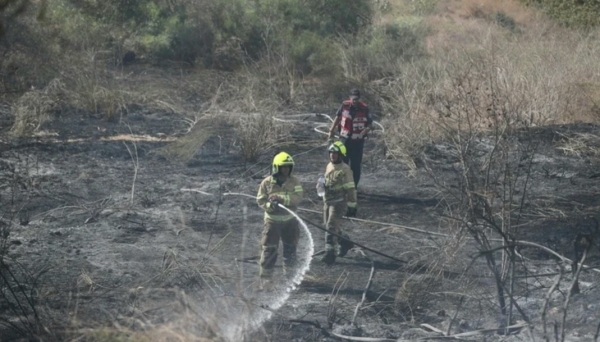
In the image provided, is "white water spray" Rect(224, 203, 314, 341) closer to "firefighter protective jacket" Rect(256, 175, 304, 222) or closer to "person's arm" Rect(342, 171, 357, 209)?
"firefighter protective jacket" Rect(256, 175, 304, 222)

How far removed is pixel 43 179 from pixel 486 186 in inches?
338

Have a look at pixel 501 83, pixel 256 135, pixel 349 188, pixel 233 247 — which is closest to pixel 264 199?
pixel 349 188

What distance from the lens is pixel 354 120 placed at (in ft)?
43.6

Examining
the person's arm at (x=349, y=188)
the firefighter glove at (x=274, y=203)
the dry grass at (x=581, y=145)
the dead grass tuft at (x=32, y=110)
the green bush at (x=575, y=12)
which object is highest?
the firefighter glove at (x=274, y=203)

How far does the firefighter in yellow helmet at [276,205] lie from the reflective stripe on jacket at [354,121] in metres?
3.13

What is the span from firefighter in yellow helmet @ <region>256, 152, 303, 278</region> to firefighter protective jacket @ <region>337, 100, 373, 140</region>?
313 cm

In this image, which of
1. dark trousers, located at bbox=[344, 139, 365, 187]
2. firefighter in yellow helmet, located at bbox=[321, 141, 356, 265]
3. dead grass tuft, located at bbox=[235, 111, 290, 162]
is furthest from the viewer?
A: dead grass tuft, located at bbox=[235, 111, 290, 162]

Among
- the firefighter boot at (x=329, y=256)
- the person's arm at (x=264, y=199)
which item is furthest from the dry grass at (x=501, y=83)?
the person's arm at (x=264, y=199)

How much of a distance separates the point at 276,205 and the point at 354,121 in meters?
3.47

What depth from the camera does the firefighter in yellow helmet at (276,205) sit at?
10.2 metres

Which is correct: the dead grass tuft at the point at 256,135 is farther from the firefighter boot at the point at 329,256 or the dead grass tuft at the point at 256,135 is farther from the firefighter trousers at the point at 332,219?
the firefighter boot at the point at 329,256

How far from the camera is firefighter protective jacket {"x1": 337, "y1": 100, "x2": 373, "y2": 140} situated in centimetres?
1328

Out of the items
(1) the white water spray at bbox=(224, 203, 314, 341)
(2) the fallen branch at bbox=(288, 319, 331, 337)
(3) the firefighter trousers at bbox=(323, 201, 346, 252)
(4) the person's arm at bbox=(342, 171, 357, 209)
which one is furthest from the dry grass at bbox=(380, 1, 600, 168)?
(2) the fallen branch at bbox=(288, 319, 331, 337)

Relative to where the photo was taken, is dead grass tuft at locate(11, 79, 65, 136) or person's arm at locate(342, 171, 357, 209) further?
dead grass tuft at locate(11, 79, 65, 136)
